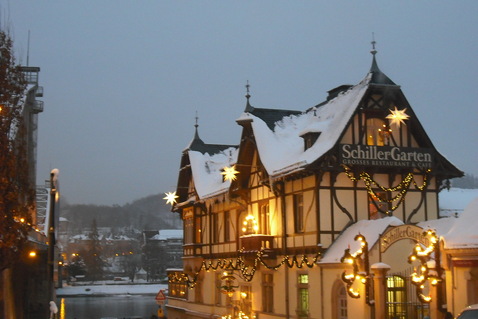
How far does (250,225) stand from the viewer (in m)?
33.2

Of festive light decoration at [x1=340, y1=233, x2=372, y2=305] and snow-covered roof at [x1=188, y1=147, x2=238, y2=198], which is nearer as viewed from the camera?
festive light decoration at [x1=340, y1=233, x2=372, y2=305]

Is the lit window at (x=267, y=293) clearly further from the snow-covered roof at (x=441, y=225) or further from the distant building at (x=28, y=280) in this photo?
the distant building at (x=28, y=280)

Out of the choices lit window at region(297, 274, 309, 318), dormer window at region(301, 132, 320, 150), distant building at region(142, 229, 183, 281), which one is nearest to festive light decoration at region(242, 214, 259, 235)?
lit window at region(297, 274, 309, 318)

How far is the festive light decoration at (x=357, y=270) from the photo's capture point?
22.0m

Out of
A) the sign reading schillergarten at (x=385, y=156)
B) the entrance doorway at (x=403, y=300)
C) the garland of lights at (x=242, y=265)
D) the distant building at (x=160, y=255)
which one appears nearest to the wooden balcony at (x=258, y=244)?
the garland of lights at (x=242, y=265)

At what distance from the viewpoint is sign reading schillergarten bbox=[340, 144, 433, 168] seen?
88.2 feet

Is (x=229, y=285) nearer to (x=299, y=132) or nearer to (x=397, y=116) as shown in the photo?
(x=299, y=132)

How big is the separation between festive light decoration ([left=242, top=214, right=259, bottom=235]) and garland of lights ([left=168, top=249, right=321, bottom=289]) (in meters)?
1.13

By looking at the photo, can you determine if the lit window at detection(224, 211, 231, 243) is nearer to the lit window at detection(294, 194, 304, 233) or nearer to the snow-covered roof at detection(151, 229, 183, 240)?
the lit window at detection(294, 194, 304, 233)

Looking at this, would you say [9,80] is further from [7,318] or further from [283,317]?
[283,317]

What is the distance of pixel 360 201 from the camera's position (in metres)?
27.9

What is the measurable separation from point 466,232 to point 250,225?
15.2 m

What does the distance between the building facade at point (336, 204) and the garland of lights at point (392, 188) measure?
0.16ft

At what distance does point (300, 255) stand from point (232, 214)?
30.3 ft
